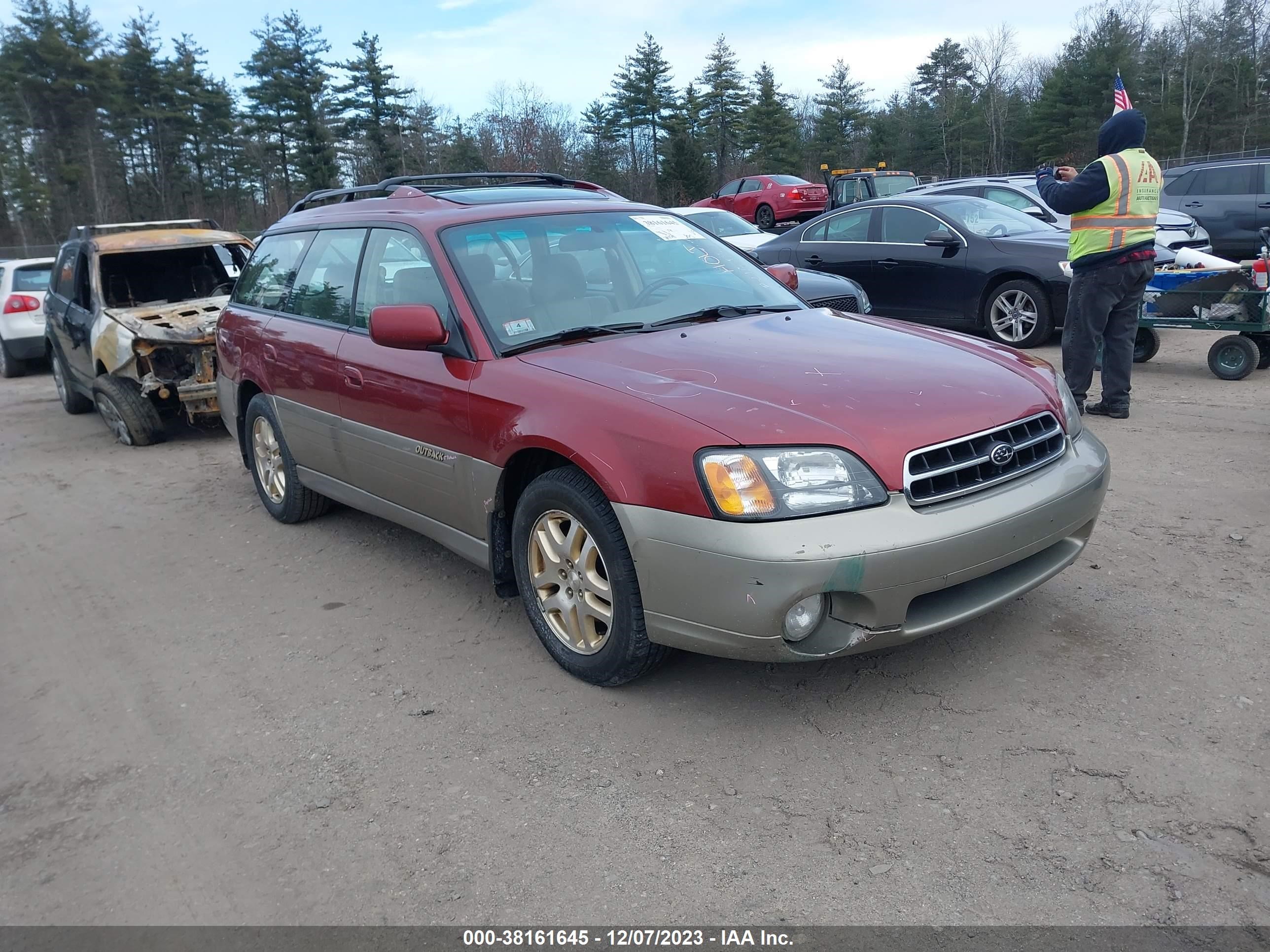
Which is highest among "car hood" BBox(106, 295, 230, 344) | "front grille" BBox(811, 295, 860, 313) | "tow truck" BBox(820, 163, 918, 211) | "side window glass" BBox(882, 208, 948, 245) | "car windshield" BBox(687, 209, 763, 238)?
"tow truck" BBox(820, 163, 918, 211)

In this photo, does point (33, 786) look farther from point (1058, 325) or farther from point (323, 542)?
point (1058, 325)

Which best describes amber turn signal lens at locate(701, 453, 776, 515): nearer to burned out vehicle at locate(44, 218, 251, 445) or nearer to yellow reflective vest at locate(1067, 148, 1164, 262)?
yellow reflective vest at locate(1067, 148, 1164, 262)

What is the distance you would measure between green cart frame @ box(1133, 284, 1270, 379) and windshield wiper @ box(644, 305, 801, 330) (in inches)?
191

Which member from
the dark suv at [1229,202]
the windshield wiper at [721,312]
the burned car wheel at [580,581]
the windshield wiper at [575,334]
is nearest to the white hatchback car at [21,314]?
the windshield wiper at [575,334]

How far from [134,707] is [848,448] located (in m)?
2.78

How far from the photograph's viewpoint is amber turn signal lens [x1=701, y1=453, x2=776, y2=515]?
2.90 m

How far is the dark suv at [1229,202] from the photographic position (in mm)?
14750

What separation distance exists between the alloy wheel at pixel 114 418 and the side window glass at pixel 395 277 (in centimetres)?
475

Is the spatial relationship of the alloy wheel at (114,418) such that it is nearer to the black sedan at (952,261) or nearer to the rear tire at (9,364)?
the rear tire at (9,364)

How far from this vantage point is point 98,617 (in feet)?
15.0

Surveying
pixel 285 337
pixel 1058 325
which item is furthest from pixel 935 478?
pixel 1058 325

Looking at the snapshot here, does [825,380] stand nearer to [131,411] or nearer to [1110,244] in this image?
[1110,244]

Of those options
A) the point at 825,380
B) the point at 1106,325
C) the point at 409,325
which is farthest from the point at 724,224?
the point at 825,380

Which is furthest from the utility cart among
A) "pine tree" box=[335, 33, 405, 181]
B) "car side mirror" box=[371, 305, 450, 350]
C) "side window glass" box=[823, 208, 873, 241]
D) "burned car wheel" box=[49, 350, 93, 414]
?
"pine tree" box=[335, 33, 405, 181]
